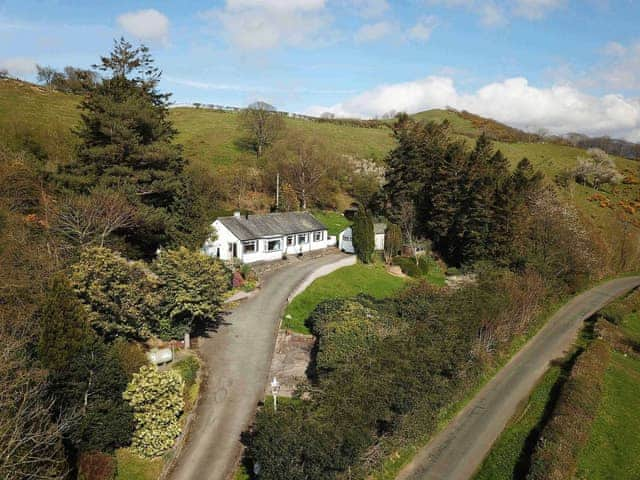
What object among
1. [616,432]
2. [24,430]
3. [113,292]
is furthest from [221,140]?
[616,432]

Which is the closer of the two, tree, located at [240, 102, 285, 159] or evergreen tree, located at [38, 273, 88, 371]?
evergreen tree, located at [38, 273, 88, 371]

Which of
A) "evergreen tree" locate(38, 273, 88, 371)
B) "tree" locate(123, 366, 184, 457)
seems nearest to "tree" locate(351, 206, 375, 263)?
"tree" locate(123, 366, 184, 457)

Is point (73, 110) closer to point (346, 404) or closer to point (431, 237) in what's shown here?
point (431, 237)

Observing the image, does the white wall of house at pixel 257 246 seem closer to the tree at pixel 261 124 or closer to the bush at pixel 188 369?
the bush at pixel 188 369

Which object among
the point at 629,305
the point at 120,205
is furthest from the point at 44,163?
the point at 629,305

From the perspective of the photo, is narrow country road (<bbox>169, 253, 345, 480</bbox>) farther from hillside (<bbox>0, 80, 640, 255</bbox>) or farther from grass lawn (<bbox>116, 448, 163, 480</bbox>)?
hillside (<bbox>0, 80, 640, 255</bbox>)

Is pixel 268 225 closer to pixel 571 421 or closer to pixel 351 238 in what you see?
pixel 351 238

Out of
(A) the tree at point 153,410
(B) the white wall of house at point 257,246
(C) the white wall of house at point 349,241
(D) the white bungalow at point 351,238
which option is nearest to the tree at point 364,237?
(D) the white bungalow at point 351,238
